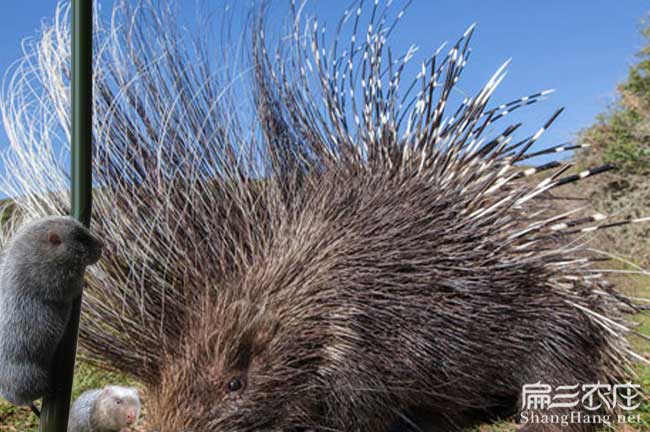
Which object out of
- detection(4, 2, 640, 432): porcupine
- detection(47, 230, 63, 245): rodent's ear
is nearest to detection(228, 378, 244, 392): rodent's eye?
detection(4, 2, 640, 432): porcupine

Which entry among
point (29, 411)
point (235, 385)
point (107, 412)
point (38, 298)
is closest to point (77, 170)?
point (38, 298)

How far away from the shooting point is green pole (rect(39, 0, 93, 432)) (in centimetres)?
88

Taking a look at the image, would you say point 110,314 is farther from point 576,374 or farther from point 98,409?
point 576,374

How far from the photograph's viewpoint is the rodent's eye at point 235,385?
5.78ft

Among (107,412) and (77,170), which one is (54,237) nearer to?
(77,170)

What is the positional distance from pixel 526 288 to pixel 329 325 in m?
0.87

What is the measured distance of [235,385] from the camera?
1.76 metres

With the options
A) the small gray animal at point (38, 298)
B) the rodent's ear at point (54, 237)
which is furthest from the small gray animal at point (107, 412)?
the rodent's ear at point (54, 237)

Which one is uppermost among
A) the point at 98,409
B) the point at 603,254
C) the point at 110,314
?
the point at 603,254

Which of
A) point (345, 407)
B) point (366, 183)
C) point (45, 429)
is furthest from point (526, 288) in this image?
point (45, 429)

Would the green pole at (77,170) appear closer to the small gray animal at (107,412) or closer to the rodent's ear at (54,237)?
the rodent's ear at (54,237)

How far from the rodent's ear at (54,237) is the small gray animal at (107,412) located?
1327 mm

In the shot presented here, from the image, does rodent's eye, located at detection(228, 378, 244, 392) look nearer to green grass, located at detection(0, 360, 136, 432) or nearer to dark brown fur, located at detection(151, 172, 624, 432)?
dark brown fur, located at detection(151, 172, 624, 432)

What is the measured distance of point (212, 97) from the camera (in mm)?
2305
